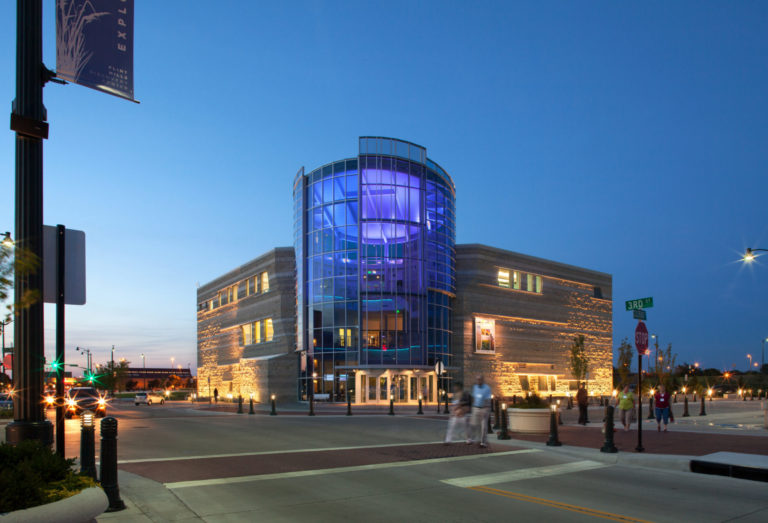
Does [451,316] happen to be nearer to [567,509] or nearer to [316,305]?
[316,305]

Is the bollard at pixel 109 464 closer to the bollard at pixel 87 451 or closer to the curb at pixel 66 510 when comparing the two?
the bollard at pixel 87 451

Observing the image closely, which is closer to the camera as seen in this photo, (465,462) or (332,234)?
(465,462)

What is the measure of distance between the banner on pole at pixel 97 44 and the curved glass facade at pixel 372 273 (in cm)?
3774

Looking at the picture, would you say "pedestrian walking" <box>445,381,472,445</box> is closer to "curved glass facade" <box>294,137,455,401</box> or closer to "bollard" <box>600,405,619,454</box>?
"bollard" <box>600,405,619,454</box>

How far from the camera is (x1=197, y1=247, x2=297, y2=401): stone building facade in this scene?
51406 mm

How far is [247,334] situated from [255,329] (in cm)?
231

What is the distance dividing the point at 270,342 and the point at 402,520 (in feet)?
158

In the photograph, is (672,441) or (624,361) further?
(624,361)

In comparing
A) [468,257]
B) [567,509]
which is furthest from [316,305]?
[567,509]

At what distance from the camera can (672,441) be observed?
1625 cm

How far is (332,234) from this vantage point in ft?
153

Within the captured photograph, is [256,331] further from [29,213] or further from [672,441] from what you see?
[29,213]

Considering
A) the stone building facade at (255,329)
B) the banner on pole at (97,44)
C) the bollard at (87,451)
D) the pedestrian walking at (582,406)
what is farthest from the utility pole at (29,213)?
the stone building facade at (255,329)

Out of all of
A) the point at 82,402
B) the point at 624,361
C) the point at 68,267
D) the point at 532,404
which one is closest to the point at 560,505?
the point at 68,267
